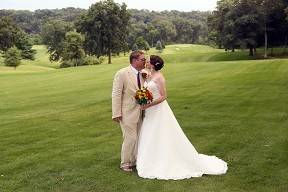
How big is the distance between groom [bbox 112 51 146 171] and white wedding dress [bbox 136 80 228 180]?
21 cm

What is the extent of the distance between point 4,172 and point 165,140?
11.6ft

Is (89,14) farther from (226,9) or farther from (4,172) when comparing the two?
(4,172)

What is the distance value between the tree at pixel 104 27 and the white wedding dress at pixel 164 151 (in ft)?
296

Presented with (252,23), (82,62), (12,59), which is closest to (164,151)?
(252,23)

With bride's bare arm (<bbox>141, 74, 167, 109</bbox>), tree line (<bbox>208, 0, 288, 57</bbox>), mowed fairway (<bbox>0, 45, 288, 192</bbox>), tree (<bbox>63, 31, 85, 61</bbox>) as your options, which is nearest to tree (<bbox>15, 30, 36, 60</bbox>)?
tree (<bbox>63, 31, 85, 61</bbox>)

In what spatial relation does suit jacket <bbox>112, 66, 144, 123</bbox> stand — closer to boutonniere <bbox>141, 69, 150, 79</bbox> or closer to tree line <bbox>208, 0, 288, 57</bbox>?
boutonniere <bbox>141, 69, 150, 79</bbox>

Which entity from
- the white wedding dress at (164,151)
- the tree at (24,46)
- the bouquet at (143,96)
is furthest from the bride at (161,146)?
the tree at (24,46)

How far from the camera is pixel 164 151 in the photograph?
9.70 meters

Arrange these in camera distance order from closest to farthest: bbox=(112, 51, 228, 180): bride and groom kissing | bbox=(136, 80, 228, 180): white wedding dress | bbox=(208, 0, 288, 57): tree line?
bbox=(136, 80, 228, 180): white wedding dress, bbox=(112, 51, 228, 180): bride and groom kissing, bbox=(208, 0, 288, 57): tree line

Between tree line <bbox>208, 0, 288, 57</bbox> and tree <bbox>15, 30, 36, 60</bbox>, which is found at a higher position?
tree line <bbox>208, 0, 288, 57</bbox>

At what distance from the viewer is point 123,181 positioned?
30.1 feet

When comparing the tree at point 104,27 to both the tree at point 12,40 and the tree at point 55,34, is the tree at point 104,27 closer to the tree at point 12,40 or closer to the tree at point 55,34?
the tree at point 12,40

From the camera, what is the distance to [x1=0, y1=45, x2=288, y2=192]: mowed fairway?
9.04 m

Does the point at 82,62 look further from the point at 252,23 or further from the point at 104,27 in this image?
the point at 252,23
